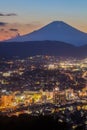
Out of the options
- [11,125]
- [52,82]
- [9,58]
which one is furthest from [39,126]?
[9,58]

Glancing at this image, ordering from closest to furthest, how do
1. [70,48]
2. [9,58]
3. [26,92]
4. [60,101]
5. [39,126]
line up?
[39,126]
[60,101]
[26,92]
[9,58]
[70,48]

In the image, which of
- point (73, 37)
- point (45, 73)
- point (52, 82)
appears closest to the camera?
point (52, 82)

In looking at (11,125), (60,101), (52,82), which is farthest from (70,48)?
(11,125)

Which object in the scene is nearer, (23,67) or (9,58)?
(23,67)

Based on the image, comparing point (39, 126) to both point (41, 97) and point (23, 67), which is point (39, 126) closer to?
point (41, 97)

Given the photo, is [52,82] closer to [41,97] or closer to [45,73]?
[45,73]

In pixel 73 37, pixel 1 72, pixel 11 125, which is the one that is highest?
pixel 11 125

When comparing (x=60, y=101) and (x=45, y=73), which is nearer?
(x=60, y=101)

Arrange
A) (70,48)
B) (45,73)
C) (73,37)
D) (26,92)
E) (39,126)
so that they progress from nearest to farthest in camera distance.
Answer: (39,126)
(26,92)
(45,73)
(70,48)
(73,37)

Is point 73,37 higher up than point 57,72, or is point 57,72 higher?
point 57,72
